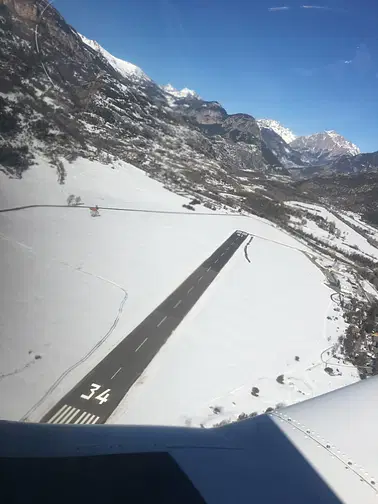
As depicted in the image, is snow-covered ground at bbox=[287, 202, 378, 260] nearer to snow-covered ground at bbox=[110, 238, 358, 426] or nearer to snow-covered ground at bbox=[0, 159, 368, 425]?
snow-covered ground at bbox=[0, 159, 368, 425]

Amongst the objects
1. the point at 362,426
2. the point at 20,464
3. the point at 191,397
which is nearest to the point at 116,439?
the point at 20,464

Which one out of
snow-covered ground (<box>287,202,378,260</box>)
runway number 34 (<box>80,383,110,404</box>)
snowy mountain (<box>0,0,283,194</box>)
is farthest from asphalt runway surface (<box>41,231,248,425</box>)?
snow-covered ground (<box>287,202,378,260</box>)

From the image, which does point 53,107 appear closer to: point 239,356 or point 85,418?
point 239,356

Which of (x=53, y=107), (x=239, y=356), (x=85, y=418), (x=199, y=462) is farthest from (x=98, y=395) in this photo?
(x=53, y=107)

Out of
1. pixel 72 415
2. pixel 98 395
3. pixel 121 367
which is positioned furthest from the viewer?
pixel 121 367

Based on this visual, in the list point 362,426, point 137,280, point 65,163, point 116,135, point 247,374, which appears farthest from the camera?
point 116,135

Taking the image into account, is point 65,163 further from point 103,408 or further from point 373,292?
point 373,292
